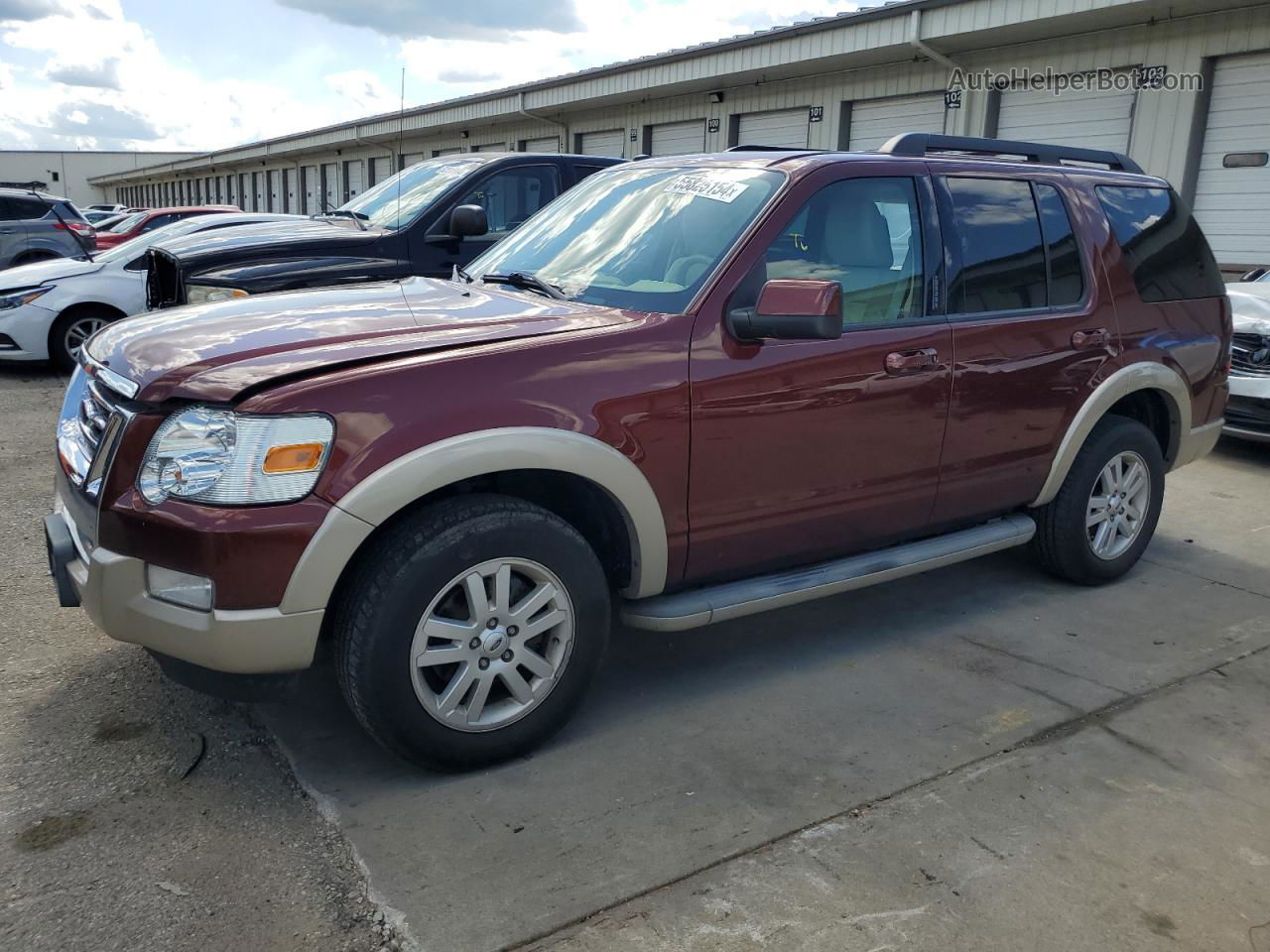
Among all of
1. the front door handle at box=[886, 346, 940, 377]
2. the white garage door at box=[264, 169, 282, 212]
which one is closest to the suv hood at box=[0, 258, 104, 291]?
the front door handle at box=[886, 346, 940, 377]

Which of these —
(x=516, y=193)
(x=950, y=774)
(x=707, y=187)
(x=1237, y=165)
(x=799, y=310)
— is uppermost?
(x=1237, y=165)

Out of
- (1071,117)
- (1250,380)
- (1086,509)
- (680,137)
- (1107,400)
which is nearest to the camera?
(1107,400)

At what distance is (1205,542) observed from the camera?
5.61 m

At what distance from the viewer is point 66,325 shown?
966cm

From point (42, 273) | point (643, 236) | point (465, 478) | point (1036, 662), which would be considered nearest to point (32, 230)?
point (42, 273)

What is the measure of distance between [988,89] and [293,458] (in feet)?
42.0

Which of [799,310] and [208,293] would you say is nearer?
[799,310]

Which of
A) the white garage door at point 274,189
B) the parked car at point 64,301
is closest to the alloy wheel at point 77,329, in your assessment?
the parked car at point 64,301

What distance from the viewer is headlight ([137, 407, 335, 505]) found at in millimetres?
2623

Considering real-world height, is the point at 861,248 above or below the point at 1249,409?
above

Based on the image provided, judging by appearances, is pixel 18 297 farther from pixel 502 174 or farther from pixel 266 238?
pixel 502 174

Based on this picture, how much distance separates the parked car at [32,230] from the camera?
48.0ft

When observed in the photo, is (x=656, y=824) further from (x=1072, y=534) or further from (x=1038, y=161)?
(x=1038, y=161)

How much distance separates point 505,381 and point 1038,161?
3.01m
